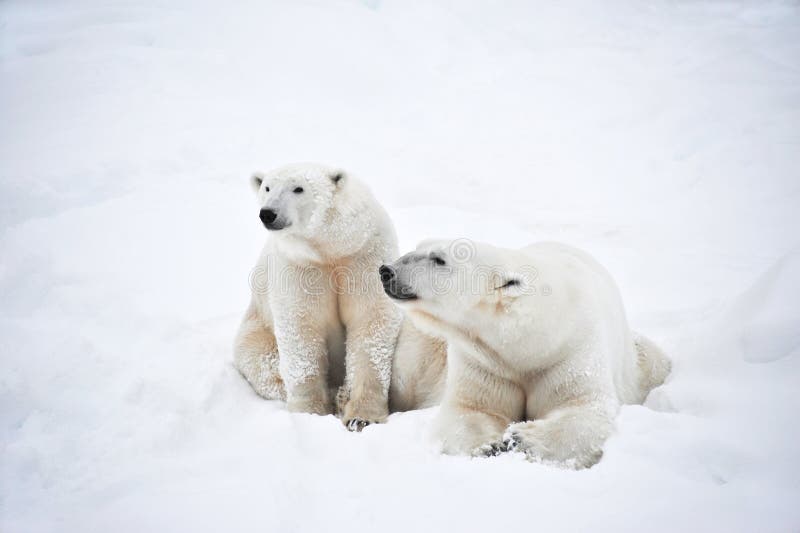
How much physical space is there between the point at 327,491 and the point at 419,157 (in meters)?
8.56

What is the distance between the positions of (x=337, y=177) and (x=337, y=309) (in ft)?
2.84

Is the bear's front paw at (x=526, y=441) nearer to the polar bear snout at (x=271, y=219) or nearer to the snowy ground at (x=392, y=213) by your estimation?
the snowy ground at (x=392, y=213)

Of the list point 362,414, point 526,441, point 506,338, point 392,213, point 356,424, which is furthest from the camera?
point 392,213

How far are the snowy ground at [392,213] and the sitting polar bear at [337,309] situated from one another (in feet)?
→ 1.17

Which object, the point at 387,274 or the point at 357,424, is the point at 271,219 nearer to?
the point at 387,274

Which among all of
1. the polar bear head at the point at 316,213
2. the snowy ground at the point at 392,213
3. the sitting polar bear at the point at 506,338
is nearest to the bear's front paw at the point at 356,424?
the snowy ground at the point at 392,213

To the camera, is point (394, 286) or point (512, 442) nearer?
point (512, 442)

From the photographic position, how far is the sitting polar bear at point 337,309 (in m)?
3.72

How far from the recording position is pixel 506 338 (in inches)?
112

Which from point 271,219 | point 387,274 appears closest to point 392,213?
point 271,219

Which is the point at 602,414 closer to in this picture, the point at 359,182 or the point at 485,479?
the point at 485,479

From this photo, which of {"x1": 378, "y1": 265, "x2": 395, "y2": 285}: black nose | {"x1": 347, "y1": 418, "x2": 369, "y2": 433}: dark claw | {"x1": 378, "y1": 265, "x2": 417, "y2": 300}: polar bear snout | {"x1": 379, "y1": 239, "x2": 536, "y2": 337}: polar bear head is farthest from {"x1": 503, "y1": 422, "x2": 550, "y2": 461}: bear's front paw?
{"x1": 347, "y1": 418, "x2": 369, "y2": 433}: dark claw

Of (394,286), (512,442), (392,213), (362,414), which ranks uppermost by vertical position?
(394,286)

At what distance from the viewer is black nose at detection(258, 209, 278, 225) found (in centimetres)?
350
